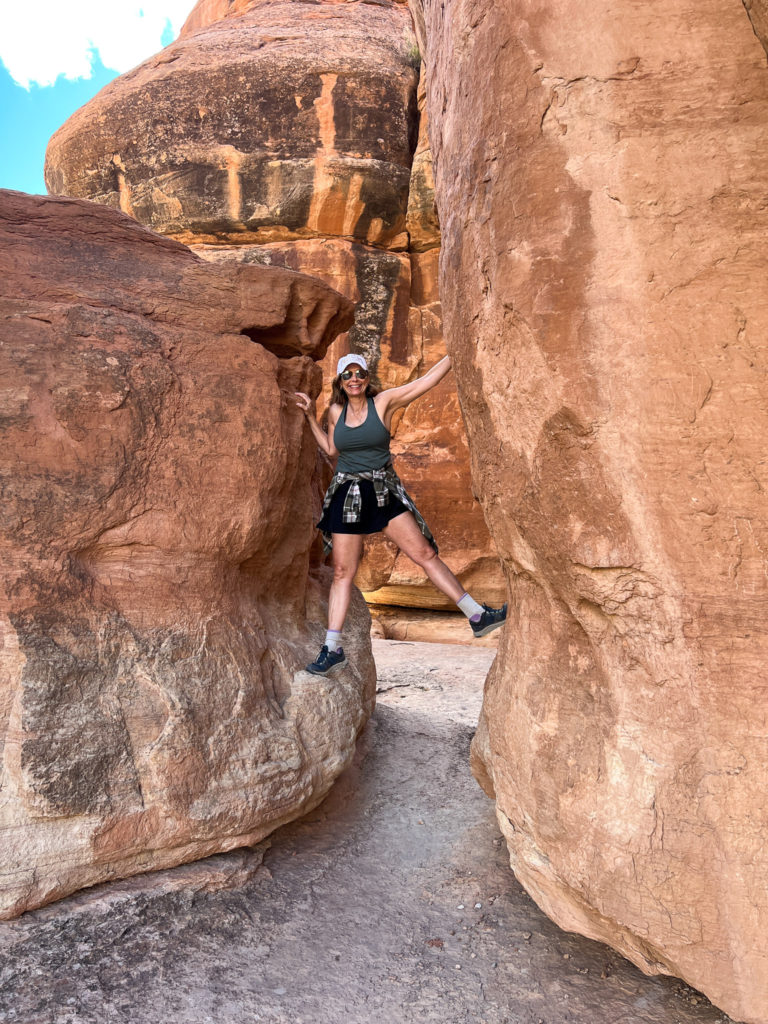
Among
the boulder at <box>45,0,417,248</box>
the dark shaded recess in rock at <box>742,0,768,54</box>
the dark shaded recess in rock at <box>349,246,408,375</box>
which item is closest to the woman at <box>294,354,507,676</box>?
the dark shaded recess in rock at <box>742,0,768,54</box>

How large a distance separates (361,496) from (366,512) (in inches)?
3.3

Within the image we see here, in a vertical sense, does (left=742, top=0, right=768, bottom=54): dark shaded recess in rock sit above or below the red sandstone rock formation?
above

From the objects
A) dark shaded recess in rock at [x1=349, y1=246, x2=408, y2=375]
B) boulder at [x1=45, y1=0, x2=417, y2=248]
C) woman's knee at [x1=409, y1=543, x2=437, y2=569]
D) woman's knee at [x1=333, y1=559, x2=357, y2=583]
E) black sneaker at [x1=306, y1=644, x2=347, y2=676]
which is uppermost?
boulder at [x1=45, y1=0, x2=417, y2=248]

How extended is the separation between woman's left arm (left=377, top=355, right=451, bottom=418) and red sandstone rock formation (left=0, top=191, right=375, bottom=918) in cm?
44

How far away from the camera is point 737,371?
2.09 metres

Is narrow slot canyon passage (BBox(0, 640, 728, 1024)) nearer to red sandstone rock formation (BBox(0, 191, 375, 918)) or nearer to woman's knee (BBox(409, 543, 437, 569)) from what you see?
red sandstone rock formation (BBox(0, 191, 375, 918))

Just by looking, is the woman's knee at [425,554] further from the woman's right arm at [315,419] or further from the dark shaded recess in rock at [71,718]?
the dark shaded recess in rock at [71,718]

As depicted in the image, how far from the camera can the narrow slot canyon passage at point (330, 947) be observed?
2309 millimetres

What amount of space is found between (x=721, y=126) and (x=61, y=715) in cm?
280

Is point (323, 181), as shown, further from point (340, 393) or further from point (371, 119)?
point (340, 393)

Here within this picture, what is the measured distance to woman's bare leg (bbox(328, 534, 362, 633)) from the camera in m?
3.57

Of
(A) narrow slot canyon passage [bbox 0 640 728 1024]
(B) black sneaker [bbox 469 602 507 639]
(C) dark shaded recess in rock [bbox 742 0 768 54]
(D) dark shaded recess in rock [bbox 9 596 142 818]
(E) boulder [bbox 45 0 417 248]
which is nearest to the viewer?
(C) dark shaded recess in rock [bbox 742 0 768 54]

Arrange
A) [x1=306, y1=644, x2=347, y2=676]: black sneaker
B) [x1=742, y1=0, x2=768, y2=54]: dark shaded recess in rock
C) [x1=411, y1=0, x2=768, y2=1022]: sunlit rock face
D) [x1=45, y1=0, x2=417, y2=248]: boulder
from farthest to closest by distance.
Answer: [x1=45, y1=0, x2=417, y2=248]: boulder
[x1=306, y1=644, x2=347, y2=676]: black sneaker
[x1=411, y1=0, x2=768, y2=1022]: sunlit rock face
[x1=742, y1=0, x2=768, y2=54]: dark shaded recess in rock

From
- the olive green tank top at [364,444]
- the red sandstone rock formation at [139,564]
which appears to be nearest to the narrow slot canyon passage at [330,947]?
the red sandstone rock formation at [139,564]
